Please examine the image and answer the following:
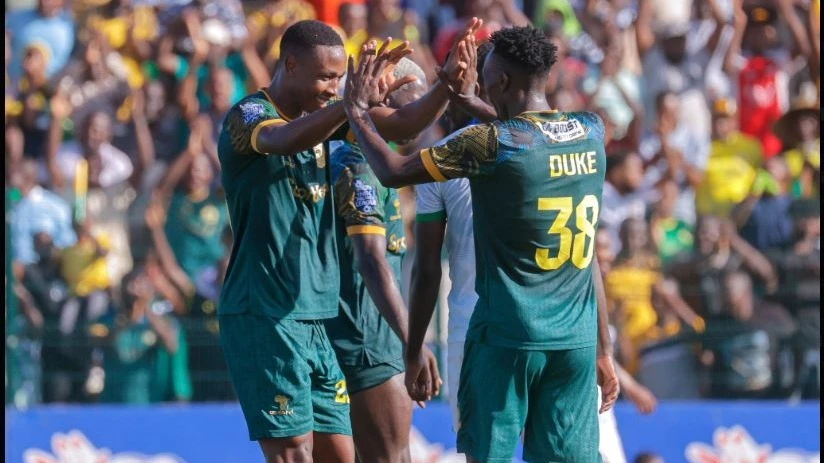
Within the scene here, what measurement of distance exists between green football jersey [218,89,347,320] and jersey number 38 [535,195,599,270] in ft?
3.43

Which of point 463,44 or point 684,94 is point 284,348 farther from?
point 684,94

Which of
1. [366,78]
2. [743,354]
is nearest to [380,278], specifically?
[366,78]

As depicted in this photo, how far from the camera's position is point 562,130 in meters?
5.30

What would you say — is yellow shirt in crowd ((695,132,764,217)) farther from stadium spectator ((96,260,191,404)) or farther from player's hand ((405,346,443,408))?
player's hand ((405,346,443,408))

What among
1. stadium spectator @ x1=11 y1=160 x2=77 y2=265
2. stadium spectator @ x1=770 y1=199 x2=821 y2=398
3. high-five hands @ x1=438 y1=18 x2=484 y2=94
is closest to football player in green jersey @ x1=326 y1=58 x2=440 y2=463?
high-five hands @ x1=438 y1=18 x2=484 y2=94

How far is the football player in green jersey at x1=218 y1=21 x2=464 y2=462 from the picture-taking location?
5.66m

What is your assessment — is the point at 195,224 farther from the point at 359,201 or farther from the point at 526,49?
the point at 526,49

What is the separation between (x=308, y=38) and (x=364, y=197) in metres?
0.96

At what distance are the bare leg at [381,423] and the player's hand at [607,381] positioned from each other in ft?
3.36

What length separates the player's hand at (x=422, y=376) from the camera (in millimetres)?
5875

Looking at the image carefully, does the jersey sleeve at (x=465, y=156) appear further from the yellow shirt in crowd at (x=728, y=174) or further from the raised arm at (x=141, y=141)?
the raised arm at (x=141, y=141)

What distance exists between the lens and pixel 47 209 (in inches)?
427

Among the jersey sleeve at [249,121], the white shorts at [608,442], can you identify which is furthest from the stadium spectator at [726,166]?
the jersey sleeve at [249,121]

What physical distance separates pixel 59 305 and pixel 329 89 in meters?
5.09
